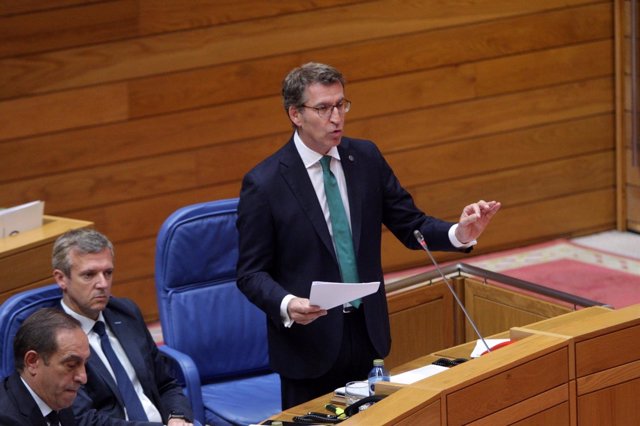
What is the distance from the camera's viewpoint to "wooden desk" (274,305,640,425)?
2.85m

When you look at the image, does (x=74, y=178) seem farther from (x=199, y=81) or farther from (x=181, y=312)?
(x=181, y=312)

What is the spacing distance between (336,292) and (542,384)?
1.89 feet

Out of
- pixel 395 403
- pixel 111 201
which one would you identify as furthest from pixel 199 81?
pixel 395 403

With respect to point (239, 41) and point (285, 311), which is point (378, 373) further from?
point (239, 41)

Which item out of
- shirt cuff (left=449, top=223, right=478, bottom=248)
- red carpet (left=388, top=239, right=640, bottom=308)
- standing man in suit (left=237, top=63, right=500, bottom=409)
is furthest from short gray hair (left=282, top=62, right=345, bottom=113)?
red carpet (left=388, top=239, right=640, bottom=308)

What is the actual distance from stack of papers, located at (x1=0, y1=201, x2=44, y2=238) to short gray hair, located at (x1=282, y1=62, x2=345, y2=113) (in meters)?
1.61

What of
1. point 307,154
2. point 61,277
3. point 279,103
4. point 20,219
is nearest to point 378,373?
point 307,154

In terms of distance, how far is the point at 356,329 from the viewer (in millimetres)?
3477

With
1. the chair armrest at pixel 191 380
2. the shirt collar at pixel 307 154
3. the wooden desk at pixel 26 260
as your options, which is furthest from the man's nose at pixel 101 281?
the wooden desk at pixel 26 260

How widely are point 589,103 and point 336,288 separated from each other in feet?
13.8

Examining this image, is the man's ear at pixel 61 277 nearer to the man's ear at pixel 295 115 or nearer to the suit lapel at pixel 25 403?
the suit lapel at pixel 25 403

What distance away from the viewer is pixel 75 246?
3688 mm

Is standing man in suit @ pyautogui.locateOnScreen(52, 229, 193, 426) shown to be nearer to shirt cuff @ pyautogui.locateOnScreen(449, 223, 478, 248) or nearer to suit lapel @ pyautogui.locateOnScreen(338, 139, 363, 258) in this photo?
suit lapel @ pyautogui.locateOnScreen(338, 139, 363, 258)

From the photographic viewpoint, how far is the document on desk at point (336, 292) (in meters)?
3.06
